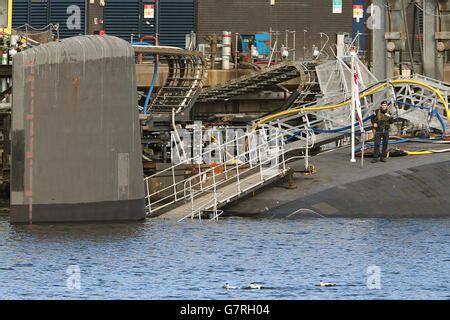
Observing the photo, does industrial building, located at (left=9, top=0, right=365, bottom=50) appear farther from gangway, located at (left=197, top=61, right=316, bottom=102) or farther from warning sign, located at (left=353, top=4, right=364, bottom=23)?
gangway, located at (left=197, top=61, right=316, bottom=102)

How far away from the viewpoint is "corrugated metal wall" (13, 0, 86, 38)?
78.8 metres

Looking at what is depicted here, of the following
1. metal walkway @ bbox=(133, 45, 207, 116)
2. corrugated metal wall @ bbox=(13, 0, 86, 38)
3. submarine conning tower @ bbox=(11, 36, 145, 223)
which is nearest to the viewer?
submarine conning tower @ bbox=(11, 36, 145, 223)

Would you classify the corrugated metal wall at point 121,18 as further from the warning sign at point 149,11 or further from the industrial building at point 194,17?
the warning sign at point 149,11

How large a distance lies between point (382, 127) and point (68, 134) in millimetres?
10679

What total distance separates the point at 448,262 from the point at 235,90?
92.1ft

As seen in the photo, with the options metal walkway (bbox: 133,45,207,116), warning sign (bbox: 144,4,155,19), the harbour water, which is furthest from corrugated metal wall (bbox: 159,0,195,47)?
the harbour water

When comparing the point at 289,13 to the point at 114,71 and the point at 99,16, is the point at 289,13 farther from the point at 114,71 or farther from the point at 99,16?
the point at 114,71

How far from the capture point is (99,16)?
7906 centimetres

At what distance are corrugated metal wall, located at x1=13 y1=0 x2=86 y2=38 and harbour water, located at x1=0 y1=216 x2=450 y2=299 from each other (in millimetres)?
35320

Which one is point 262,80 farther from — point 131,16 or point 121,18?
point 121,18

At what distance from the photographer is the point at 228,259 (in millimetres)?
38688

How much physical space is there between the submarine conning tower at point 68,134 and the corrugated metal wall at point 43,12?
35839mm

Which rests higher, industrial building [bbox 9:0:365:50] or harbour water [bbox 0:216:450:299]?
industrial building [bbox 9:0:365:50]

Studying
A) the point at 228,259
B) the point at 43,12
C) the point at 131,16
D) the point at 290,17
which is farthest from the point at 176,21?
the point at 228,259
